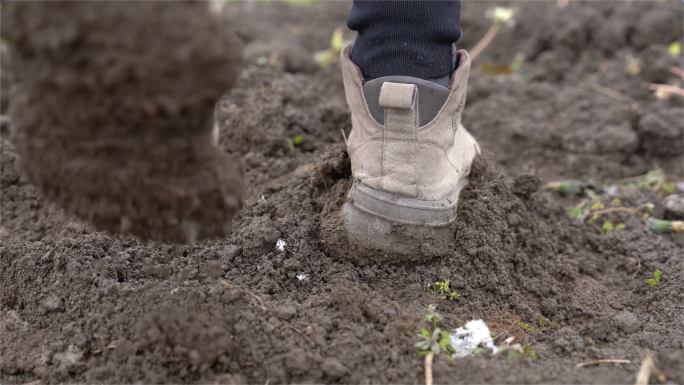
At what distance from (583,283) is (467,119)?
6.15ft

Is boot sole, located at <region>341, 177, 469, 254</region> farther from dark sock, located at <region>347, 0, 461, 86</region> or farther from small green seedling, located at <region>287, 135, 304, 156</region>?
small green seedling, located at <region>287, 135, 304, 156</region>

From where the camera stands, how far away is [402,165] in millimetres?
1878

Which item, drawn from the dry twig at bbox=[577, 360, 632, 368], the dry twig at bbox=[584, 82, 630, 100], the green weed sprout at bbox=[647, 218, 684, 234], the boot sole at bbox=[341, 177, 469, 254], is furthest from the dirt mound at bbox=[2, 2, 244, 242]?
the dry twig at bbox=[584, 82, 630, 100]

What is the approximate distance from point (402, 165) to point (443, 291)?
1.50ft

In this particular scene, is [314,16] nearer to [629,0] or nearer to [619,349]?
[629,0]

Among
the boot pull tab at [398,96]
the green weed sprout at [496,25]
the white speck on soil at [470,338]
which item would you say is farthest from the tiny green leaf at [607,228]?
the green weed sprout at [496,25]

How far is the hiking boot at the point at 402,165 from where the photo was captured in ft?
6.03

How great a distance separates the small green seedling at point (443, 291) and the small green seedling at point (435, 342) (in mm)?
238

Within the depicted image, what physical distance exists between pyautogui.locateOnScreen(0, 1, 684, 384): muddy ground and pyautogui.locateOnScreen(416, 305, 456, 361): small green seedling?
31mm

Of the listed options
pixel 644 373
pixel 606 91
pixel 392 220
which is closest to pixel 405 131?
pixel 392 220

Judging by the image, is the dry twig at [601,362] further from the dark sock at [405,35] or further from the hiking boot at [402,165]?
the dark sock at [405,35]

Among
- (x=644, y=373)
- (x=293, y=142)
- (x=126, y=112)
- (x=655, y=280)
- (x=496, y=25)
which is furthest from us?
(x=496, y=25)

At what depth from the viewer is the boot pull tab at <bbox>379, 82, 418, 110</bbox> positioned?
5.91ft

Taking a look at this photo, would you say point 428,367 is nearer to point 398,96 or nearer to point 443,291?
point 443,291
